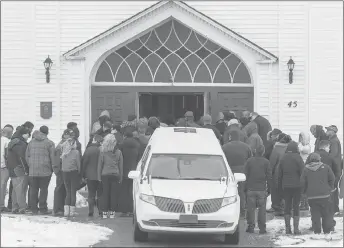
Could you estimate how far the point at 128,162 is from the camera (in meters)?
14.6

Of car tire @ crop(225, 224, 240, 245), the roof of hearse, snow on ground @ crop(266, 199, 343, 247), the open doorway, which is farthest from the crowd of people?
the open doorway

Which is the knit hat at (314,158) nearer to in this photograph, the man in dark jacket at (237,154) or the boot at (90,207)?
the man in dark jacket at (237,154)

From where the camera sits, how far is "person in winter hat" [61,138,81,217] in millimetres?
14359

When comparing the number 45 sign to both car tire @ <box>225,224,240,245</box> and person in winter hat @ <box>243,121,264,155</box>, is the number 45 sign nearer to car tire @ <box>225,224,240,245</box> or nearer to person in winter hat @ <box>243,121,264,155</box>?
person in winter hat @ <box>243,121,264,155</box>

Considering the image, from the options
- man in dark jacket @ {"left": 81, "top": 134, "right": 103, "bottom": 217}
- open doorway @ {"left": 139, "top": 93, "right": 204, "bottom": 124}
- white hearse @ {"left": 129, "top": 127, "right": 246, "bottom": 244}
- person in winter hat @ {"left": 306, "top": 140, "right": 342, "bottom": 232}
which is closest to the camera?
white hearse @ {"left": 129, "top": 127, "right": 246, "bottom": 244}

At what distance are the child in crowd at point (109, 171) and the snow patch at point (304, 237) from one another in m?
3.09

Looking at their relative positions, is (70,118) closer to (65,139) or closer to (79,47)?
(79,47)

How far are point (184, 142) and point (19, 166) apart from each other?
3905 millimetres

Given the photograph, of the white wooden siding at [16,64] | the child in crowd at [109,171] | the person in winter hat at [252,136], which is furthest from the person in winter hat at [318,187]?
the white wooden siding at [16,64]

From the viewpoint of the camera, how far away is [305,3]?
19734mm

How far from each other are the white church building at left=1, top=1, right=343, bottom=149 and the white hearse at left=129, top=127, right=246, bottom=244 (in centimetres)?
706

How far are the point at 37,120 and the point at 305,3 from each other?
7.93 m

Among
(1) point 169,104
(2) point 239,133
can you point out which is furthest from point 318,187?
(1) point 169,104

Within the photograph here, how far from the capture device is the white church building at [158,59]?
19594 millimetres
